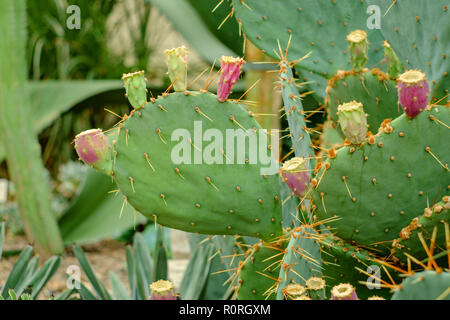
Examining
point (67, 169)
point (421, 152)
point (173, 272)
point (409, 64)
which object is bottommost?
point (173, 272)

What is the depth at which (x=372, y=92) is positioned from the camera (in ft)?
3.86

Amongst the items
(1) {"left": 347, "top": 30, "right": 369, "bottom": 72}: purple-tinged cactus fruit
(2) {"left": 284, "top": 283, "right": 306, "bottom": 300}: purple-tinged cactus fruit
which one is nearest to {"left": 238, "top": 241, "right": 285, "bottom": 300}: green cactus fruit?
(2) {"left": 284, "top": 283, "right": 306, "bottom": 300}: purple-tinged cactus fruit

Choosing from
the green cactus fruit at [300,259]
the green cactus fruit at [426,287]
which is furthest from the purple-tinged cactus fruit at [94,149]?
the green cactus fruit at [426,287]

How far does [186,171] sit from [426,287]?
45 cm

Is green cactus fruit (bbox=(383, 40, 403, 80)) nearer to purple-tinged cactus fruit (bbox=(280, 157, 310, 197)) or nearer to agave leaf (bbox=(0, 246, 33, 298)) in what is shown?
purple-tinged cactus fruit (bbox=(280, 157, 310, 197))

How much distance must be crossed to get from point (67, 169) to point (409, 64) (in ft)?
7.97

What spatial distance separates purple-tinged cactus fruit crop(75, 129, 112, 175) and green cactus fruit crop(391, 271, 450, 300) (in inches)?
22.6

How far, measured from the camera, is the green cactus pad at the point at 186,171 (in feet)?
3.24

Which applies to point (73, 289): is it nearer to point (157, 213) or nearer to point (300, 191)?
point (157, 213)

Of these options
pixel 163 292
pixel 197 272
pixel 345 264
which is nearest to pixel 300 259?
pixel 345 264

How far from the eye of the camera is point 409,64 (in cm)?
125

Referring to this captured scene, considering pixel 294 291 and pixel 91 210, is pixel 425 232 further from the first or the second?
pixel 91 210

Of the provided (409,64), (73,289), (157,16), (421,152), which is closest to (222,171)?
(421,152)
